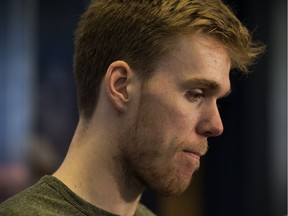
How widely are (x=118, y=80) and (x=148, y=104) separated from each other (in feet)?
0.25

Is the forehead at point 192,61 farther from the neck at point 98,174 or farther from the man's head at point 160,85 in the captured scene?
the neck at point 98,174

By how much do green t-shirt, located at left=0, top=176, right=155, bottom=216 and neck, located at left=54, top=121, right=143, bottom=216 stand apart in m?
0.02

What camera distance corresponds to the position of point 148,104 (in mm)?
1138

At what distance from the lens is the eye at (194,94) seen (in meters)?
1.14

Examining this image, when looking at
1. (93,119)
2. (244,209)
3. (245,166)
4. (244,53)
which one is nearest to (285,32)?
(245,166)

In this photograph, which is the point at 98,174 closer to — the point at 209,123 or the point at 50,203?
the point at 50,203

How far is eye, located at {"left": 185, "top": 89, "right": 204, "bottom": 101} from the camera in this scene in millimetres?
1142

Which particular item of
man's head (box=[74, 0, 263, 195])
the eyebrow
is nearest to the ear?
man's head (box=[74, 0, 263, 195])

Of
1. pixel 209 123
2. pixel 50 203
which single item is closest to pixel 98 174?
pixel 50 203

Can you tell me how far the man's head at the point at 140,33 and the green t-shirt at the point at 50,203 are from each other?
164 mm

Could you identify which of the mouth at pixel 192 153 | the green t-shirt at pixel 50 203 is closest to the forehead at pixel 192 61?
the mouth at pixel 192 153

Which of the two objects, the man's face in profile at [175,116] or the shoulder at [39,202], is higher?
the man's face in profile at [175,116]

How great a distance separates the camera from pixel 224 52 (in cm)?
118

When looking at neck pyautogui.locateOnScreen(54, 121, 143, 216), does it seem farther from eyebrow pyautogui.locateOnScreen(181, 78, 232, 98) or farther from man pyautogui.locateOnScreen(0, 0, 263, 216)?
eyebrow pyautogui.locateOnScreen(181, 78, 232, 98)
